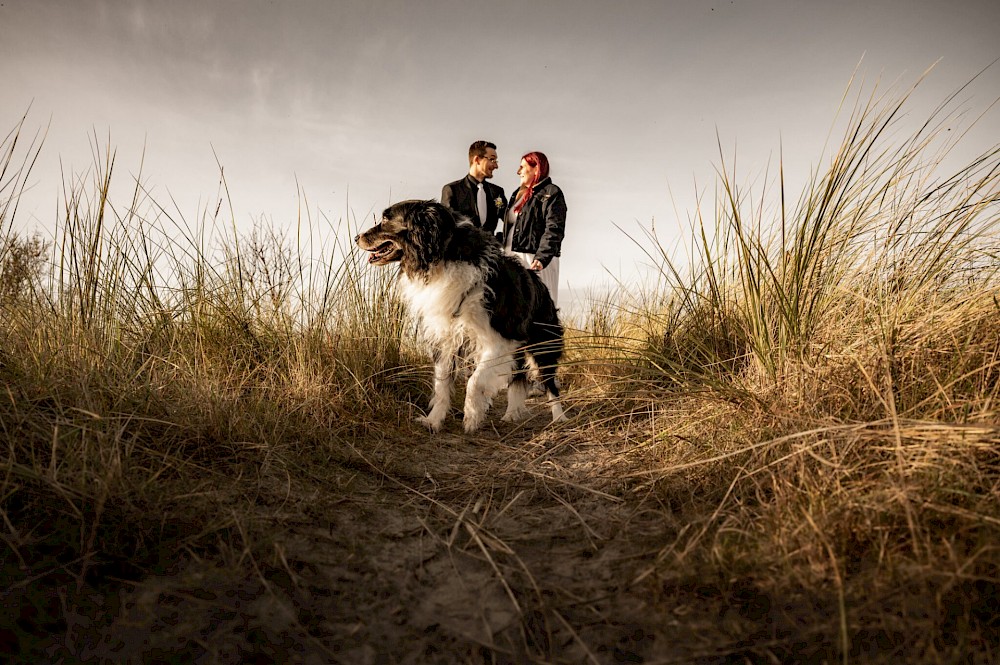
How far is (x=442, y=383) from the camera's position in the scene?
3676mm

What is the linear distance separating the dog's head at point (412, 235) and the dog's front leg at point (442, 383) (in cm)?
64

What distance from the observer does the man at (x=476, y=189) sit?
5.24 m

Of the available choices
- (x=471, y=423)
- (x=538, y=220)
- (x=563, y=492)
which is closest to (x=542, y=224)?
(x=538, y=220)

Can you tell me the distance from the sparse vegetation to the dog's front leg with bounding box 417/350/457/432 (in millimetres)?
374

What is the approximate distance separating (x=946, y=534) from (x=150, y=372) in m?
3.10

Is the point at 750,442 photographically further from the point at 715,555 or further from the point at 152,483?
the point at 152,483

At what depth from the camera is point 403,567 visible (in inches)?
66.2

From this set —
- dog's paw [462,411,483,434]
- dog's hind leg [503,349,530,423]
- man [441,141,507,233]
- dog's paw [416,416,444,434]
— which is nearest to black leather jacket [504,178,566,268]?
man [441,141,507,233]

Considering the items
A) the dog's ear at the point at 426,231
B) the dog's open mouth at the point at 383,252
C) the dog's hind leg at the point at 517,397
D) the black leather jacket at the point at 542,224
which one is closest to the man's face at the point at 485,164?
the black leather jacket at the point at 542,224

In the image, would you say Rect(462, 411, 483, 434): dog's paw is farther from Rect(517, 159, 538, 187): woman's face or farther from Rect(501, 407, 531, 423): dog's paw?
Rect(517, 159, 538, 187): woman's face

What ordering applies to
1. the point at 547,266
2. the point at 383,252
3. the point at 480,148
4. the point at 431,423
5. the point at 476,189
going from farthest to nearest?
the point at 476,189, the point at 480,148, the point at 547,266, the point at 383,252, the point at 431,423

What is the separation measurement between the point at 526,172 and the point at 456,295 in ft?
6.88

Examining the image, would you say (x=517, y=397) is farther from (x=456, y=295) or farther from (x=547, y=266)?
(x=547, y=266)

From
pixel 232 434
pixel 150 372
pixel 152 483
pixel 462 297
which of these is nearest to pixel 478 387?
pixel 462 297
